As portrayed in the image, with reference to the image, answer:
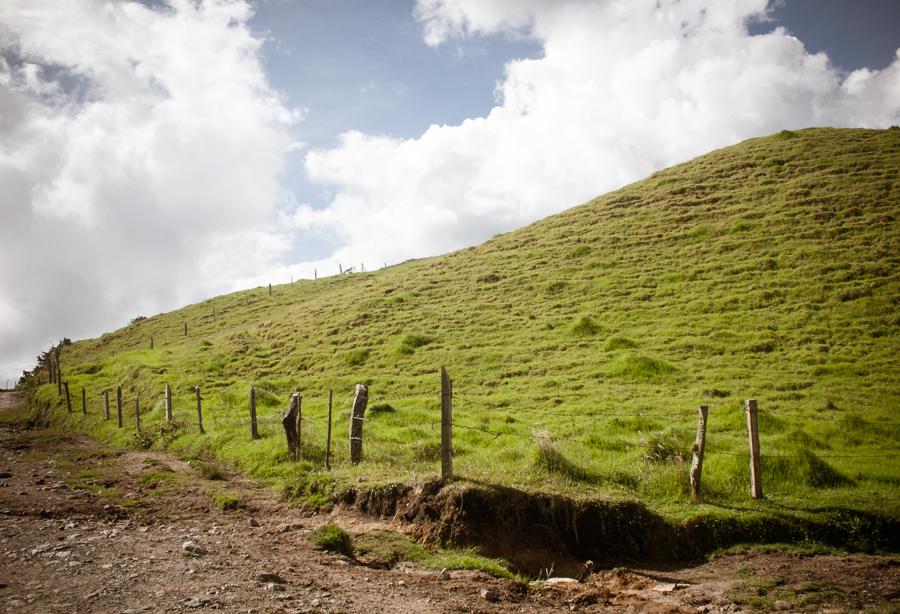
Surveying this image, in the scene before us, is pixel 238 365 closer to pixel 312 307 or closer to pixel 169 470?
pixel 312 307

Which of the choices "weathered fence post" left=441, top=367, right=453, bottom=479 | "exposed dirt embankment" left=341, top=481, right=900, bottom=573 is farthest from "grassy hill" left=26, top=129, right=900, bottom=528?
"weathered fence post" left=441, top=367, right=453, bottom=479

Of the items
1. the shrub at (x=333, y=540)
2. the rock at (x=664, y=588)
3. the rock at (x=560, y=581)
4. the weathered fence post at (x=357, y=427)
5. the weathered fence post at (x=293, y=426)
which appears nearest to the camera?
the rock at (x=664, y=588)

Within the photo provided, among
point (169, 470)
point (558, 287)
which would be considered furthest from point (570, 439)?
point (558, 287)

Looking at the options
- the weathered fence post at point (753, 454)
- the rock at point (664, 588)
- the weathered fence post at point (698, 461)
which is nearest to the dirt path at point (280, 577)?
the rock at point (664, 588)

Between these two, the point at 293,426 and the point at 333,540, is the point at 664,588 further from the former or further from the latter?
the point at 293,426

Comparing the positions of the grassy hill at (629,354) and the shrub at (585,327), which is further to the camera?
the shrub at (585,327)

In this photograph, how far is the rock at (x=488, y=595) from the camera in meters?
8.52

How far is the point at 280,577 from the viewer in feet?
27.5

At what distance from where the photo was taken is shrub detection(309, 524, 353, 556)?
10188mm

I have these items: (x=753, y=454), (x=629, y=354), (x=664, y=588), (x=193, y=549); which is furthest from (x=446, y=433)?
(x=629, y=354)

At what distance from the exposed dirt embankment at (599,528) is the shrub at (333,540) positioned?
58.3 inches

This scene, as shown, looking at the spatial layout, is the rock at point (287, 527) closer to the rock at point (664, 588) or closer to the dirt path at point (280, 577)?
the dirt path at point (280, 577)

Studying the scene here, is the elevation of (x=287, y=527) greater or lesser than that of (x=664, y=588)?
greater

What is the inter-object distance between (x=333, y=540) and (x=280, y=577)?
1939mm
